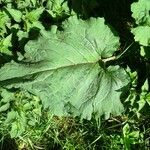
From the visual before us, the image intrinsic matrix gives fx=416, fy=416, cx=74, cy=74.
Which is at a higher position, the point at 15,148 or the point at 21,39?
the point at 21,39

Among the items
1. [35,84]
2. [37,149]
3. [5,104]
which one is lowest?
[37,149]

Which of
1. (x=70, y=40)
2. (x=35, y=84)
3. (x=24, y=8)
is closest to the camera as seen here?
(x=35, y=84)

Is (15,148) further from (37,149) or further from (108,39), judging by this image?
(108,39)

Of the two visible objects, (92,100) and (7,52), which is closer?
(92,100)

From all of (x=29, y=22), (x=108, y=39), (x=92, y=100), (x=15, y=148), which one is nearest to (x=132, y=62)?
(x=108, y=39)

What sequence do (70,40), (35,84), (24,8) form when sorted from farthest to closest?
(24,8)
(70,40)
(35,84)
